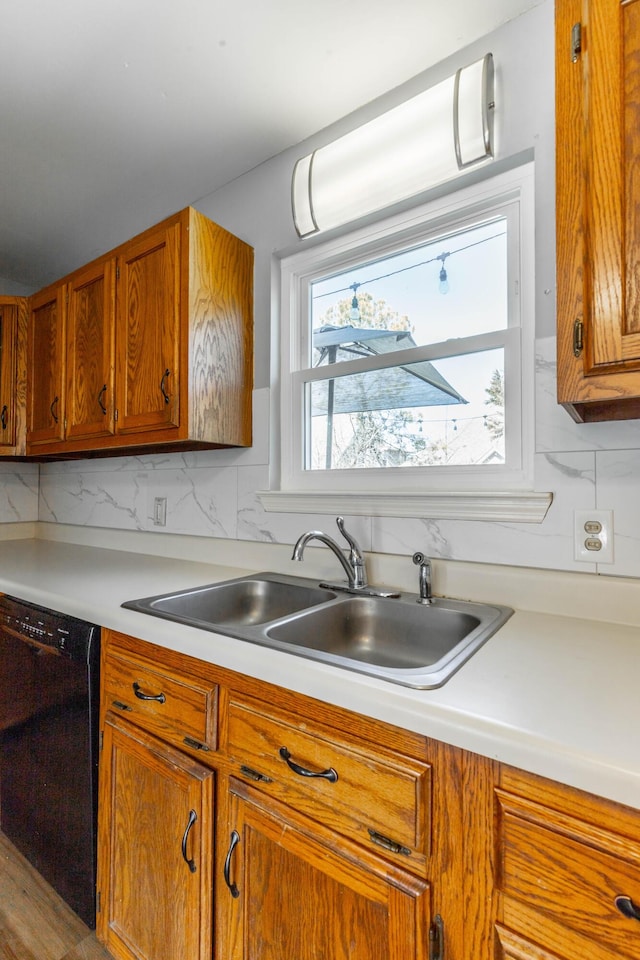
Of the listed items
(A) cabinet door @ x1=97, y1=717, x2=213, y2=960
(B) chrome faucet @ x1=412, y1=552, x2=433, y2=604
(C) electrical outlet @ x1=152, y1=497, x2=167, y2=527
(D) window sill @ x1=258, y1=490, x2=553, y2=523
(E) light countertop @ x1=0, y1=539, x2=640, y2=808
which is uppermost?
(D) window sill @ x1=258, y1=490, x2=553, y2=523

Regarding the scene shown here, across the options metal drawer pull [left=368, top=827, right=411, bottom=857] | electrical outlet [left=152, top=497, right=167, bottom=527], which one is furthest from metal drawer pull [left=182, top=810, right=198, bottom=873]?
electrical outlet [left=152, top=497, right=167, bottom=527]

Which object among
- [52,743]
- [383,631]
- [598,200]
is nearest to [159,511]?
[52,743]

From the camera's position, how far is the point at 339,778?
823mm

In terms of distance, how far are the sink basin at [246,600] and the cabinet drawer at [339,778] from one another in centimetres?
50

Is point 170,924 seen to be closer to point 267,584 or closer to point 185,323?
point 267,584

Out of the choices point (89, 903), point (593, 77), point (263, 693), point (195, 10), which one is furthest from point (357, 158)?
point (89, 903)

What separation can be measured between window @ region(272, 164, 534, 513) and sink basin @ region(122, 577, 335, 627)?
0.33m

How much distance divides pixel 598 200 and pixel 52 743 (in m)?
1.83

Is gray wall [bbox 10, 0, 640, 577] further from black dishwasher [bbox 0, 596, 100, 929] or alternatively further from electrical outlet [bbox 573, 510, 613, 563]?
black dishwasher [bbox 0, 596, 100, 929]

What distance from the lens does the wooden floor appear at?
4.35 feet

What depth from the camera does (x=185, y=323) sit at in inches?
63.6

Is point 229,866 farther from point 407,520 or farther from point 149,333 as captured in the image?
point 149,333

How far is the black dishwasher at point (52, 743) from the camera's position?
1.29 meters

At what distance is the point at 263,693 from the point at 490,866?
1.47 feet
